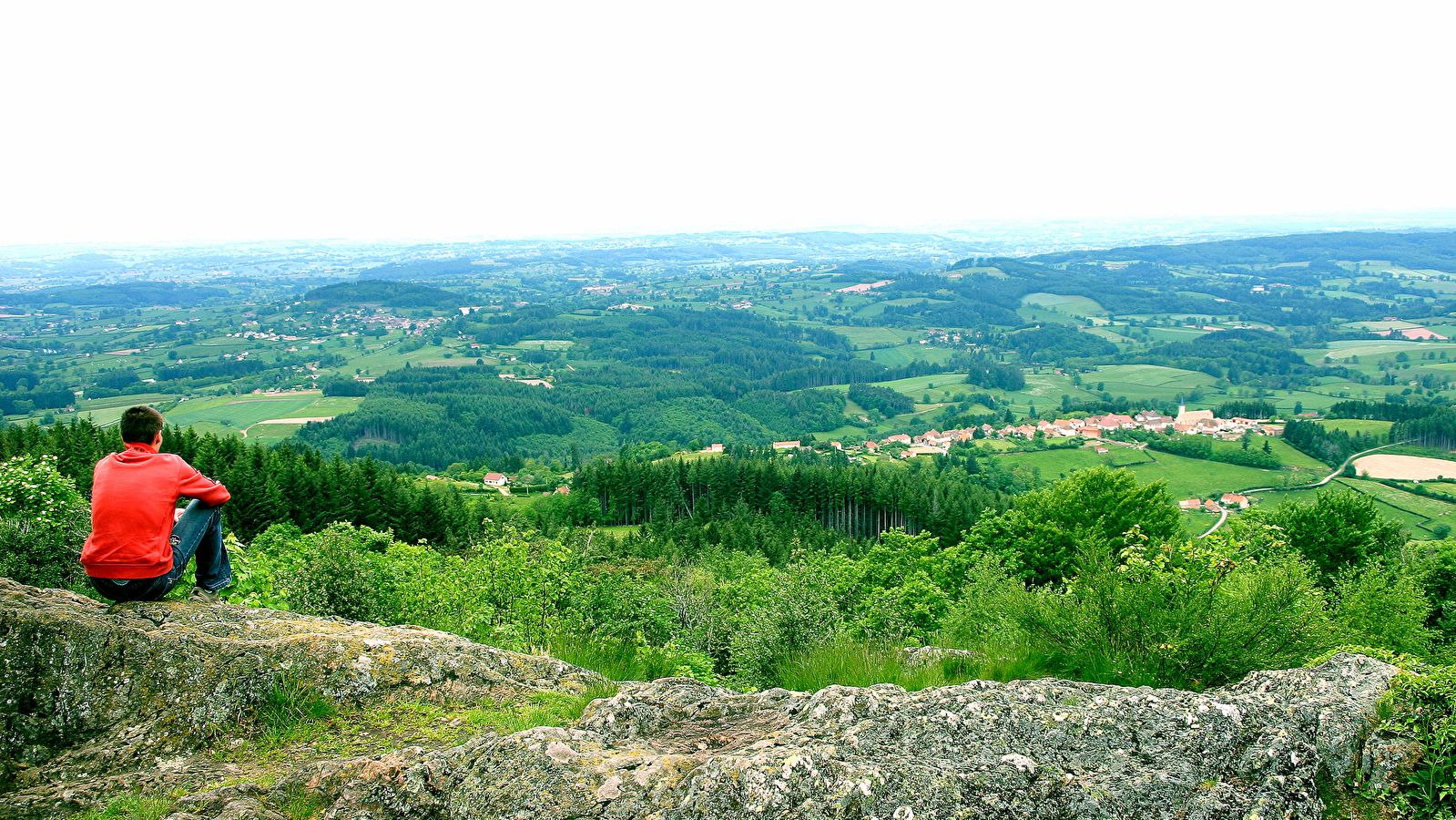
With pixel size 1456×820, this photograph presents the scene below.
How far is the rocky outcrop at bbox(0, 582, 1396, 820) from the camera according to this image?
5645 millimetres

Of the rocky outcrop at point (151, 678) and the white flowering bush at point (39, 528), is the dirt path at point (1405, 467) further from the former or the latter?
the white flowering bush at point (39, 528)

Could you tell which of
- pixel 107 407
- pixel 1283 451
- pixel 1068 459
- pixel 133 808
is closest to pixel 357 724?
pixel 133 808

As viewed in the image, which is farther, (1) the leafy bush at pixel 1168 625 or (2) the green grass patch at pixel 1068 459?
(2) the green grass patch at pixel 1068 459

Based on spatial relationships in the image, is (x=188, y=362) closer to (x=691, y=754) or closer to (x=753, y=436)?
(x=753, y=436)

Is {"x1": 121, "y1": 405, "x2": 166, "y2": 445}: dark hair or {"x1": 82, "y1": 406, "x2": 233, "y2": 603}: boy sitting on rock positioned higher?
{"x1": 121, "y1": 405, "x2": 166, "y2": 445}: dark hair

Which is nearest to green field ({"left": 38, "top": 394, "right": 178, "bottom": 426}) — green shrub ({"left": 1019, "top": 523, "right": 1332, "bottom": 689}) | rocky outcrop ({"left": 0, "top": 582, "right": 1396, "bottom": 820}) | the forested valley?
the forested valley

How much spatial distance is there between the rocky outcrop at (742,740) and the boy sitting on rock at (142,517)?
0.35 metres

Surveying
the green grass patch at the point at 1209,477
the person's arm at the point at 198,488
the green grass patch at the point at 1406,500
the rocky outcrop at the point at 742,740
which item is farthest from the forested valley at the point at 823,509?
the person's arm at the point at 198,488

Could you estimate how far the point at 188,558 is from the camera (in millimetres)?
8141

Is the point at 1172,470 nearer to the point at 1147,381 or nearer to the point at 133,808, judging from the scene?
the point at 1147,381

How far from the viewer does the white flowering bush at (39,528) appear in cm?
1088

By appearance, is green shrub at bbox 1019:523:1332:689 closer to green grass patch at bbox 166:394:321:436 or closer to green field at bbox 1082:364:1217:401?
green grass patch at bbox 166:394:321:436

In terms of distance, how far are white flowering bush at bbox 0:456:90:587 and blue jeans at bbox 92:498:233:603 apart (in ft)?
13.4

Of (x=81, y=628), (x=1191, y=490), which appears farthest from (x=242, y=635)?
(x=1191, y=490)
